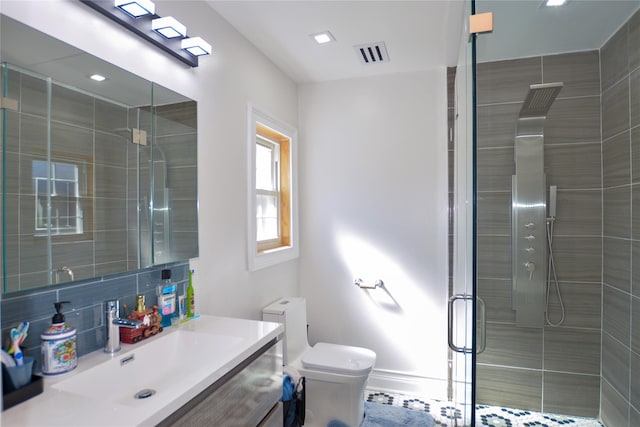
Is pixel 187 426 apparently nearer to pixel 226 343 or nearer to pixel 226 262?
pixel 226 343

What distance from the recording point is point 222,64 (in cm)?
199

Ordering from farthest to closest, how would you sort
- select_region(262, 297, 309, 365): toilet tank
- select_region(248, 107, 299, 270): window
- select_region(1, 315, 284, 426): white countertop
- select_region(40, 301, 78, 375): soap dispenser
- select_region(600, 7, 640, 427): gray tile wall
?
select_region(248, 107, 299, 270): window, select_region(262, 297, 309, 365): toilet tank, select_region(600, 7, 640, 427): gray tile wall, select_region(40, 301, 78, 375): soap dispenser, select_region(1, 315, 284, 426): white countertop

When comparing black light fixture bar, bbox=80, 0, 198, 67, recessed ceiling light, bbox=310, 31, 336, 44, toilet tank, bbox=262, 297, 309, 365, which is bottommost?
toilet tank, bbox=262, 297, 309, 365

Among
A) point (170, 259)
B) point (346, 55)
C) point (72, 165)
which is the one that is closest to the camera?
point (72, 165)

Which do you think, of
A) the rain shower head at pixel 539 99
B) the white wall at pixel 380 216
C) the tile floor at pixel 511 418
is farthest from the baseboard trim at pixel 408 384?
the rain shower head at pixel 539 99

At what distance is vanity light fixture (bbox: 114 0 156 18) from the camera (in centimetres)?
131

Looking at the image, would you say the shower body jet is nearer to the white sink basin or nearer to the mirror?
the white sink basin

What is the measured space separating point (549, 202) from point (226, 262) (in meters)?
1.94

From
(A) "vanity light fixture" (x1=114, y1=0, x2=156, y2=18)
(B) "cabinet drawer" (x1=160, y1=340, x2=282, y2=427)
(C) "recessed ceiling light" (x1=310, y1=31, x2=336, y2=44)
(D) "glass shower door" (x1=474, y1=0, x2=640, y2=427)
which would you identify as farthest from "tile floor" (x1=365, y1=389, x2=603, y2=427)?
(A) "vanity light fixture" (x1=114, y1=0, x2=156, y2=18)

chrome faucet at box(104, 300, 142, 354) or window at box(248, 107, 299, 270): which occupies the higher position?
window at box(248, 107, 299, 270)

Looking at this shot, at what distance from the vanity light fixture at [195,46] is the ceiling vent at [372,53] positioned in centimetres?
110

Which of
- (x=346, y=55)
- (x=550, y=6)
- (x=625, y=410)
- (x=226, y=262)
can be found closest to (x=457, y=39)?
(x=550, y=6)

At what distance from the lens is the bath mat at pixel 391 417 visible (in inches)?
90.0

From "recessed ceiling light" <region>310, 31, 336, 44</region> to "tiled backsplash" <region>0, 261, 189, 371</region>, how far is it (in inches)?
62.9
